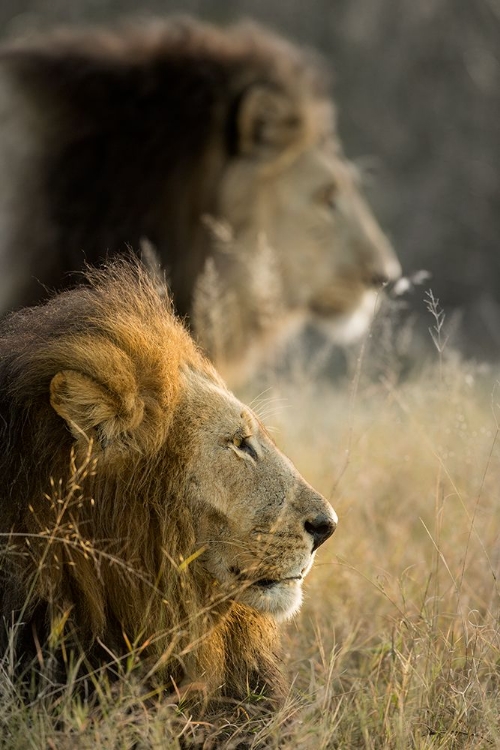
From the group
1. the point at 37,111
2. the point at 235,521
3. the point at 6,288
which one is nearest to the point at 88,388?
the point at 235,521

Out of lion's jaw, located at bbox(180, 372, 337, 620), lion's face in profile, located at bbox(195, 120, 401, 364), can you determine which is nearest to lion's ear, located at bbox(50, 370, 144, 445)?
lion's jaw, located at bbox(180, 372, 337, 620)

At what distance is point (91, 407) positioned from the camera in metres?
2.33

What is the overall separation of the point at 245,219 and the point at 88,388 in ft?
12.0

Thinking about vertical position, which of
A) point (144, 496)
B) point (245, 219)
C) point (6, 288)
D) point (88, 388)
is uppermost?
point (88, 388)

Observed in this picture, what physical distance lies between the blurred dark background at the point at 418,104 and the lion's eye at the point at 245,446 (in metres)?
8.42

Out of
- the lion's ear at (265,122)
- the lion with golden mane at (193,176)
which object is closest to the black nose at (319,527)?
the lion with golden mane at (193,176)

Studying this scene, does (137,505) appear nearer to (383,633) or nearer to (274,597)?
(274,597)

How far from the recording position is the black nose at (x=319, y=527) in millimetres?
2523

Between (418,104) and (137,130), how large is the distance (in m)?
9.84

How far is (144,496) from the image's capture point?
2.46 m

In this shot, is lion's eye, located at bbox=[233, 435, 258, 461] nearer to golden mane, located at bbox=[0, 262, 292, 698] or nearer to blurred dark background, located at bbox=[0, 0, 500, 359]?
golden mane, located at bbox=[0, 262, 292, 698]

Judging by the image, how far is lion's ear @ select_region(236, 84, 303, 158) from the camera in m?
5.64

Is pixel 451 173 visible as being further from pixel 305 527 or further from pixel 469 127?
pixel 305 527

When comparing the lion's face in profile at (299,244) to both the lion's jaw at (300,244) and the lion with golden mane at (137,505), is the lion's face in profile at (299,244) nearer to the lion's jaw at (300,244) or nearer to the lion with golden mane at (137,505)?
the lion's jaw at (300,244)
